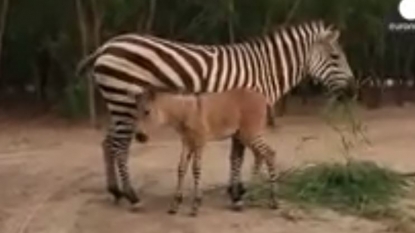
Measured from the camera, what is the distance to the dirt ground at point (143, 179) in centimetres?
880

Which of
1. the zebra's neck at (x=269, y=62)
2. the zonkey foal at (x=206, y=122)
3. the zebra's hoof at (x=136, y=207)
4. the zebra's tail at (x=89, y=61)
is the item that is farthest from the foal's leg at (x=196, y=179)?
the zebra's tail at (x=89, y=61)

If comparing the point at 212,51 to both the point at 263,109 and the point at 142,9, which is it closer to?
the point at 263,109

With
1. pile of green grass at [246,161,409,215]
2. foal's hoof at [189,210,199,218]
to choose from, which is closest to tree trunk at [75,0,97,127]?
pile of green grass at [246,161,409,215]

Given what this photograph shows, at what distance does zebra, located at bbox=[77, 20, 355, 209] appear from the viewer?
944 centimetres

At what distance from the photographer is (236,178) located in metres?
9.46

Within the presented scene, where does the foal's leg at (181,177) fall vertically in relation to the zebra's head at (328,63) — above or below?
below

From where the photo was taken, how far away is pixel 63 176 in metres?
11.3

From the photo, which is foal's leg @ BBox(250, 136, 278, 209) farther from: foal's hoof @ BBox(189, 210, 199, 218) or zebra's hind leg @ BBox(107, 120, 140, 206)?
zebra's hind leg @ BBox(107, 120, 140, 206)

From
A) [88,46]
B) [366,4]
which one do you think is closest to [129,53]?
[88,46]

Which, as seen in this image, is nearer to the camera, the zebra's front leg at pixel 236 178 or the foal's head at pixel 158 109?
Answer: the foal's head at pixel 158 109

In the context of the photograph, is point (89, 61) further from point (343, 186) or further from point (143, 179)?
point (343, 186)

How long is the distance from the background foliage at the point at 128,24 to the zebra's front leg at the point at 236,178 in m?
7.96

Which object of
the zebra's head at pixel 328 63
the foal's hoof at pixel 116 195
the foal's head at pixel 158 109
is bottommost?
the foal's hoof at pixel 116 195

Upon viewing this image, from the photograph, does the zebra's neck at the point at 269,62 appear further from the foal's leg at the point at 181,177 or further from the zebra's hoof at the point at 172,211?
the zebra's hoof at the point at 172,211
